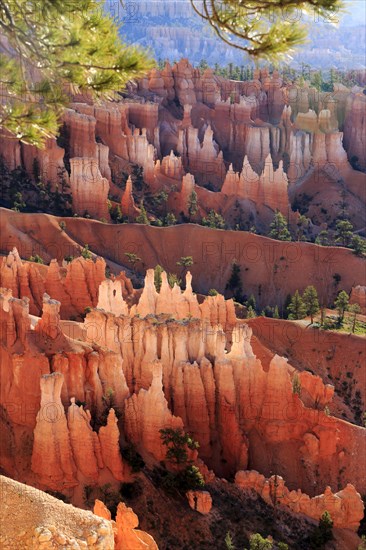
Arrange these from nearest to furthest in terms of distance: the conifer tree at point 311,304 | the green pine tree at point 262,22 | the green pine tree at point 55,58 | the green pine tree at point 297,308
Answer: the green pine tree at point 262,22 → the green pine tree at point 55,58 → the conifer tree at point 311,304 → the green pine tree at point 297,308

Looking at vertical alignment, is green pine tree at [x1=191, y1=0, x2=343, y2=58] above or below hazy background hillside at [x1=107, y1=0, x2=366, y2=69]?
above

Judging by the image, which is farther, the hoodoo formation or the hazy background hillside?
the hazy background hillside

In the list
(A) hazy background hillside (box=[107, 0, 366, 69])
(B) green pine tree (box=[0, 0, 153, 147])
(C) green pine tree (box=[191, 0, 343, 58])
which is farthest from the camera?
(A) hazy background hillside (box=[107, 0, 366, 69])

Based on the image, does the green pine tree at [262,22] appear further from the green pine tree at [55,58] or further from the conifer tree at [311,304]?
the conifer tree at [311,304]

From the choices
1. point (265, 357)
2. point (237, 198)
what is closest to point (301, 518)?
point (265, 357)

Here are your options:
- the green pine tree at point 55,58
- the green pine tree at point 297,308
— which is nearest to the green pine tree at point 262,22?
the green pine tree at point 55,58

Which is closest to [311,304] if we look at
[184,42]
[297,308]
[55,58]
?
[297,308]

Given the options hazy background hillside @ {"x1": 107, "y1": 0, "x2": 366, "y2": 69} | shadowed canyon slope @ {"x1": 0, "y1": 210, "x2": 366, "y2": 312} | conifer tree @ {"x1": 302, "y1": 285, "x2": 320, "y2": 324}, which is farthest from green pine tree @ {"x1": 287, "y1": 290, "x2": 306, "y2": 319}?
hazy background hillside @ {"x1": 107, "y1": 0, "x2": 366, "y2": 69}

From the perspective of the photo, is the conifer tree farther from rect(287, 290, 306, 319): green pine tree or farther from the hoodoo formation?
rect(287, 290, 306, 319): green pine tree
